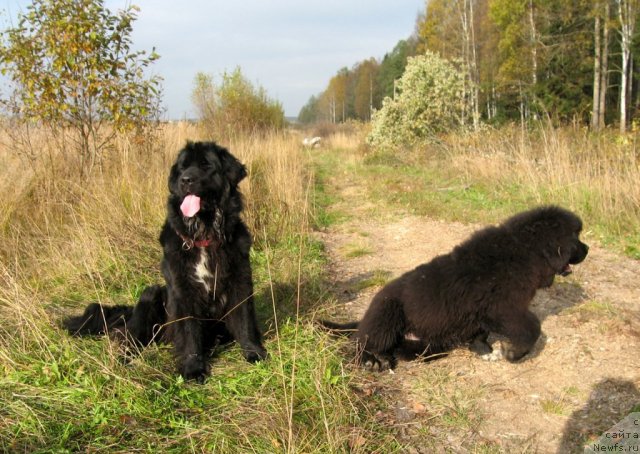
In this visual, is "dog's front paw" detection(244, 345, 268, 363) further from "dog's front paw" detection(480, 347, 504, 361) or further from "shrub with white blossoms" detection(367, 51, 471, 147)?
"shrub with white blossoms" detection(367, 51, 471, 147)

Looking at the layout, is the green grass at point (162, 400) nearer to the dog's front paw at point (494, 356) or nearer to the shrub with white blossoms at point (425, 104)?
the dog's front paw at point (494, 356)

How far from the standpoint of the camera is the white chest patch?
3.44 metres

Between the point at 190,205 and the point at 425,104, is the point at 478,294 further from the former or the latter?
the point at 425,104

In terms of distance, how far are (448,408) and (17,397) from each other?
2.54 metres

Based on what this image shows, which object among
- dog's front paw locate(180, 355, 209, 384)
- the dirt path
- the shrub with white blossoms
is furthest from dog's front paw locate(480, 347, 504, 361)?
the shrub with white blossoms

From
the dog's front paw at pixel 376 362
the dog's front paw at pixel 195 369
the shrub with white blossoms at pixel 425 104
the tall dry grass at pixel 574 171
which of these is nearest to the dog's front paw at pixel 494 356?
the dog's front paw at pixel 376 362

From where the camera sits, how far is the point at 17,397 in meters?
2.70

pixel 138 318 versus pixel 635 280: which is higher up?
pixel 138 318

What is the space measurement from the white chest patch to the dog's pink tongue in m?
0.29

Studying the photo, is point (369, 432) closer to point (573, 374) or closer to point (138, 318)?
point (573, 374)

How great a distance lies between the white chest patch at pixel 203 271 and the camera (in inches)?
135

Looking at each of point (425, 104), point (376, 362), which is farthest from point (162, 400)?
point (425, 104)

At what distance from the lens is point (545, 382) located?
3.25m

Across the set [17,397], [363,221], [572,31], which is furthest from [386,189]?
[572,31]
